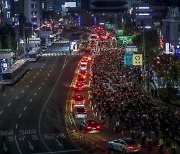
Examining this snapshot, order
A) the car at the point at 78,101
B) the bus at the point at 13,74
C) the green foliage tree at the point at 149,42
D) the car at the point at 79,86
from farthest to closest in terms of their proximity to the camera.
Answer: the green foliage tree at the point at 149,42 → the bus at the point at 13,74 → the car at the point at 79,86 → the car at the point at 78,101

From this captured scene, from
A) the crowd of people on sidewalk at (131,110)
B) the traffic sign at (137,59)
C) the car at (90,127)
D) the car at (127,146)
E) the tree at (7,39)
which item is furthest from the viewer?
the tree at (7,39)

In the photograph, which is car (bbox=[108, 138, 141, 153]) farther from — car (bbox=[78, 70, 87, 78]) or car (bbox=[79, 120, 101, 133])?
car (bbox=[78, 70, 87, 78])

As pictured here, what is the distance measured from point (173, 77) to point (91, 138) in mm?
24069

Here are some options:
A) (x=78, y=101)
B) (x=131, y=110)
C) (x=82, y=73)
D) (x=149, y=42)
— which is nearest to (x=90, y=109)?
(x=78, y=101)

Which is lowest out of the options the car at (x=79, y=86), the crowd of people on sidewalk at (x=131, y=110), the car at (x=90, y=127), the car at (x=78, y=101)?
the car at (x=79, y=86)

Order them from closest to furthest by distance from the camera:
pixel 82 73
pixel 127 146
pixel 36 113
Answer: pixel 127 146 < pixel 36 113 < pixel 82 73

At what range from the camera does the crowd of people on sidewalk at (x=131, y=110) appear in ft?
142

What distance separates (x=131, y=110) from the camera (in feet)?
173

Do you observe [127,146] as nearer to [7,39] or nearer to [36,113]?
[36,113]

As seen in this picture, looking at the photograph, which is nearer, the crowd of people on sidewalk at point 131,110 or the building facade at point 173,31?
the crowd of people on sidewalk at point 131,110

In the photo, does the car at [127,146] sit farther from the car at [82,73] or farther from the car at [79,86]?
the car at [82,73]

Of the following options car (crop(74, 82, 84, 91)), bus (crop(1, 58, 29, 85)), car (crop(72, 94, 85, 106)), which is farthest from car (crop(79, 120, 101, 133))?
bus (crop(1, 58, 29, 85))

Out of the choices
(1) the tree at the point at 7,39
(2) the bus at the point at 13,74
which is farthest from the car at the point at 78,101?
(1) the tree at the point at 7,39

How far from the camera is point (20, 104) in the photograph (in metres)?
69.9
